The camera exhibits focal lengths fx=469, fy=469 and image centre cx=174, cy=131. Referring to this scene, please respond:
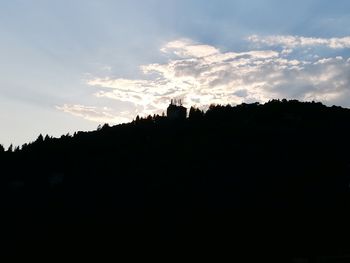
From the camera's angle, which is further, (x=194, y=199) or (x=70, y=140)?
(x=70, y=140)

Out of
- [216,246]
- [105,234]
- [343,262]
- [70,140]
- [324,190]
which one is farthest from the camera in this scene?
[70,140]

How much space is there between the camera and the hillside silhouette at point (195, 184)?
12431 centimetres

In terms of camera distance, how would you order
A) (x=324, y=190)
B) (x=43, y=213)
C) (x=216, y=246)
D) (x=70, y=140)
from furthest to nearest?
(x=70, y=140) → (x=43, y=213) → (x=324, y=190) → (x=216, y=246)

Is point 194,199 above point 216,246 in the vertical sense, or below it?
above

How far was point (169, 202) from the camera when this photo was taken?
14050 cm

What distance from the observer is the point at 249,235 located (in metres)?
117

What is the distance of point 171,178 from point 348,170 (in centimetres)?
5811

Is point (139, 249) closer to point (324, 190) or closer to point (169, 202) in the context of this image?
point (169, 202)

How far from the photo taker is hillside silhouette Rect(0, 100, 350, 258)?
124 meters

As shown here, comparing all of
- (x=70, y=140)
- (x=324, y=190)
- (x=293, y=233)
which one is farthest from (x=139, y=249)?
(x=70, y=140)

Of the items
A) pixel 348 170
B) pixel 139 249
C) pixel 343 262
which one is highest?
pixel 348 170

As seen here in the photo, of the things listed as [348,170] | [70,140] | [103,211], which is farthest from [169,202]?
[70,140]

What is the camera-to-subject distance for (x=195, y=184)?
486 ft

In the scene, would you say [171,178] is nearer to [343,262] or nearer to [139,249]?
[139,249]
